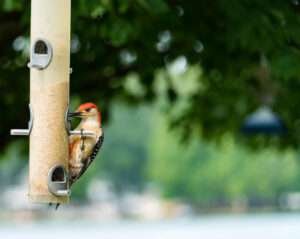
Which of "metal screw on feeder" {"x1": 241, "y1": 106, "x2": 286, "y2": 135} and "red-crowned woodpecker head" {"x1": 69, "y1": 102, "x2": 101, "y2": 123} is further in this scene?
"metal screw on feeder" {"x1": 241, "y1": 106, "x2": 286, "y2": 135}

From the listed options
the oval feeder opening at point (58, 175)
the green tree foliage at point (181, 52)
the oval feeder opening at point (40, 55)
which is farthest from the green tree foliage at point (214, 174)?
the oval feeder opening at point (58, 175)

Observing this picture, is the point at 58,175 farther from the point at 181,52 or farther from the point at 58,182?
the point at 181,52

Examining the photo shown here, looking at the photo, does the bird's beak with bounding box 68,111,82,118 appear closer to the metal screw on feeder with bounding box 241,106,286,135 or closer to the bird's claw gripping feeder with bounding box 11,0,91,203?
the bird's claw gripping feeder with bounding box 11,0,91,203

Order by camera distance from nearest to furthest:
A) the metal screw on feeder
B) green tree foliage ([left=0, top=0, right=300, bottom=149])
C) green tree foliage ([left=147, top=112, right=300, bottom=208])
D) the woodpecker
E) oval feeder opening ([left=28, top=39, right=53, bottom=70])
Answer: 1. the woodpecker
2. oval feeder opening ([left=28, top=39, right=53, bottom=70])
3. green tree foliage ([left=0, top=0, right=300, bottom=149])
4. the metal screw on feeder
5. green tree foliage ([left=147, top=112, right=300, bottom=208])

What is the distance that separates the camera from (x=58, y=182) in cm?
652

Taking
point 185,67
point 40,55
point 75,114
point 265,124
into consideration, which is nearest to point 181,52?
point 185,67

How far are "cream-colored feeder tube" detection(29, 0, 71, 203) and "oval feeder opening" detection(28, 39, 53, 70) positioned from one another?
17mm

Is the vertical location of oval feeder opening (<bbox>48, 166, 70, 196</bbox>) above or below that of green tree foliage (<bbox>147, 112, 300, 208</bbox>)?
below

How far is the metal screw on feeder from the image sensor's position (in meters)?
13.6

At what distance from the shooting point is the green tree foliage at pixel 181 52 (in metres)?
9.23

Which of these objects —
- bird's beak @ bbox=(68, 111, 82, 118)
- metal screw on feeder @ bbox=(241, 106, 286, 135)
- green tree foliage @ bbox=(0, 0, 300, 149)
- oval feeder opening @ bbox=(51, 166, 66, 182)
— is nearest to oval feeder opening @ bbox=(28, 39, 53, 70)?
bird's beak @ bbox=(68, 111, 82, 118)

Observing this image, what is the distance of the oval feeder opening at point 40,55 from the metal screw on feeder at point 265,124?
6920 millimetres

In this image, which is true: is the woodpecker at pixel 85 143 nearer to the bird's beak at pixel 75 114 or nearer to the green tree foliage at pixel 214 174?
the bird's beak at pixel 75 114

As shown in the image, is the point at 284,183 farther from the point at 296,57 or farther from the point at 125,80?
the point at 296,57
